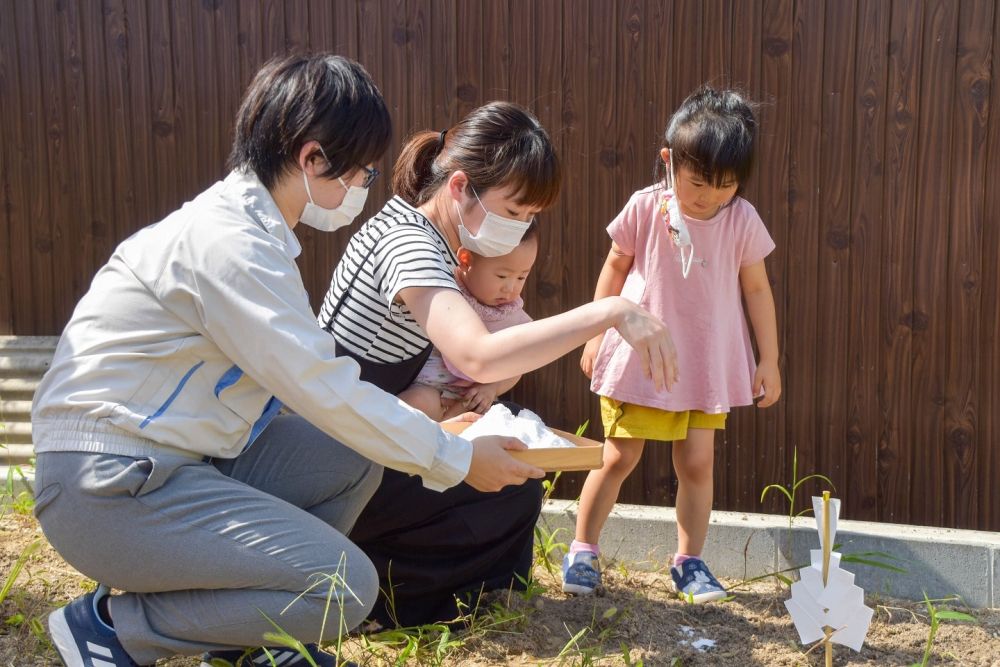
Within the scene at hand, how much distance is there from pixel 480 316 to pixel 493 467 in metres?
0.72

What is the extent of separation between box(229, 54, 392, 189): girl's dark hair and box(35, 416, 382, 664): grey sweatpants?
64 centimetres

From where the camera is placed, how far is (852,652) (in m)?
2.52

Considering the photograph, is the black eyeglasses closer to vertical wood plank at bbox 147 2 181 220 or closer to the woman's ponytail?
the woman's ponytail

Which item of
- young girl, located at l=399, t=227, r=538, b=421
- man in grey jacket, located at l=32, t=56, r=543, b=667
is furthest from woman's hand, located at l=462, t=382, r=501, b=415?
man in grey jacket, located at l=32, t=56, r=543, b=667

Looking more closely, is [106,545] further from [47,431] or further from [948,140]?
[948,140]

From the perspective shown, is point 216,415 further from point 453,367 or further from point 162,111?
point 162,111

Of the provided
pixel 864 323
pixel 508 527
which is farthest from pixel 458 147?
pixel 864 323

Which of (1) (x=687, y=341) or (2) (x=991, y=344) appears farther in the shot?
(2) (x=991, y=344)

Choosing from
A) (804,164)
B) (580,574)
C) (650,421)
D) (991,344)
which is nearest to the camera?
(580,574)

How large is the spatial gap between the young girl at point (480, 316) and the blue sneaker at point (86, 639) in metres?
0.93

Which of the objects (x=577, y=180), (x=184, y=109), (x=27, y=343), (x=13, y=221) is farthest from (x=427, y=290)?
(x=13, y=221)

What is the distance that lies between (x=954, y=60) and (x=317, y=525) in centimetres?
277

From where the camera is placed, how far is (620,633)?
2590 millimetres

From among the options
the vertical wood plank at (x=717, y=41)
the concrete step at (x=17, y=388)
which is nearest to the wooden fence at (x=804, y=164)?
the vertical wood plank at (x=717, y=41)
